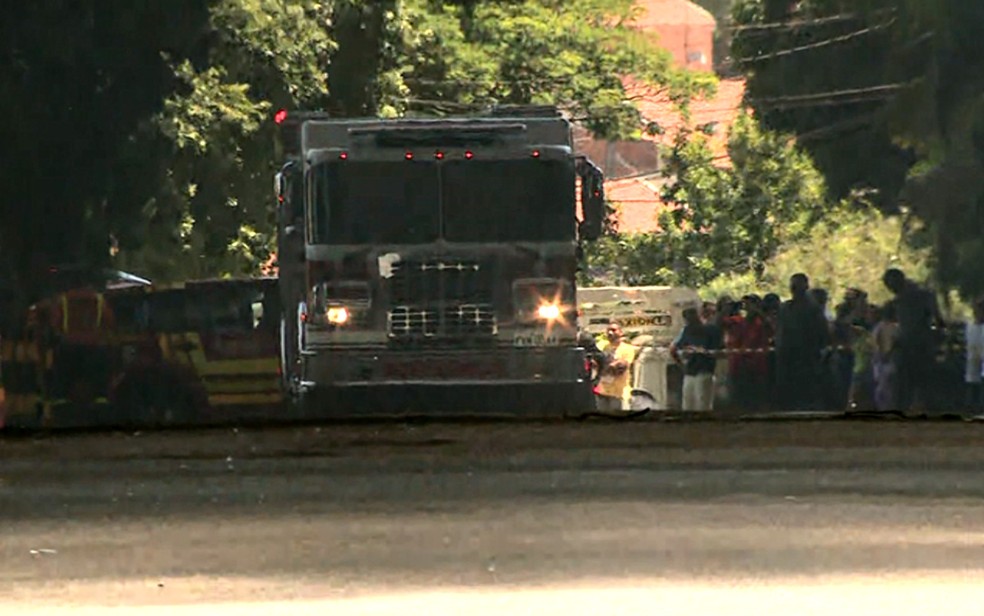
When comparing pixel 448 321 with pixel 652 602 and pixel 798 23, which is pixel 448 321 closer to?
pixel 798 23

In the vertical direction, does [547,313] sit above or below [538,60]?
below

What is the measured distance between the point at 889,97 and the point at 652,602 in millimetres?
25988

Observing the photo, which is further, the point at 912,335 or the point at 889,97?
the point at 889,97

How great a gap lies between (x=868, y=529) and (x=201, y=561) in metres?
3.34

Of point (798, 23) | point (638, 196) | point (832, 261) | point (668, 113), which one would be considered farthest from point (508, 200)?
point (638, 196)

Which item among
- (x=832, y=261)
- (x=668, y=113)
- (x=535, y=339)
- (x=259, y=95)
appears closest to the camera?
(x=535, y=339)

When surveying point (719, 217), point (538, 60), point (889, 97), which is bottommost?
point (719, 217)

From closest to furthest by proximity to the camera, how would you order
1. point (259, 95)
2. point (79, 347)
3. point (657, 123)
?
point (79, 347), point (259, 95), point (657, 123)

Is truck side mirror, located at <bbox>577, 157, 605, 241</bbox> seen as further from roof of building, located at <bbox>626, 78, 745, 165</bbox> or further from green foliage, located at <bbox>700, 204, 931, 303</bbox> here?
roof of building, located at <bbox>626, 78, 745, 165</bbox>

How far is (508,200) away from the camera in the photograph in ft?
85.5

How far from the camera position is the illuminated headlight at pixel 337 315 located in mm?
25938

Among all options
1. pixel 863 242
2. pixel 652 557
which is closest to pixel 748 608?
pixel 652 557

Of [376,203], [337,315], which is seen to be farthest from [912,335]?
[337,315]

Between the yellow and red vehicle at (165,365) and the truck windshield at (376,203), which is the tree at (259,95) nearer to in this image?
the yellow and red vehicle at (165,365)
